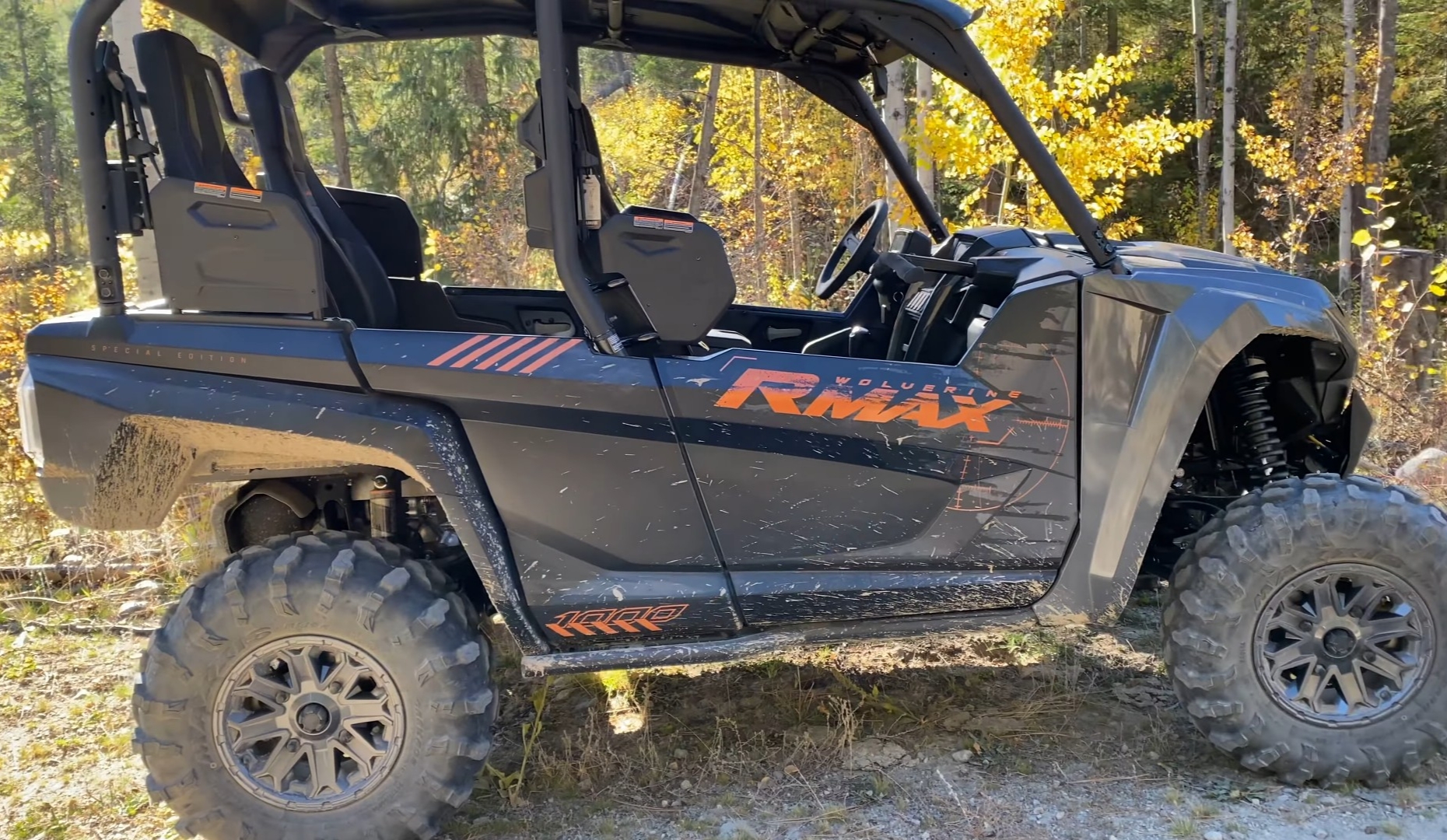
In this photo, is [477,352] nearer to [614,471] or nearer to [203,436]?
[614,471]

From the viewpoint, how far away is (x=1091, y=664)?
3.80m

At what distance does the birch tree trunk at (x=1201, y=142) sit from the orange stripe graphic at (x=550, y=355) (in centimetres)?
1927

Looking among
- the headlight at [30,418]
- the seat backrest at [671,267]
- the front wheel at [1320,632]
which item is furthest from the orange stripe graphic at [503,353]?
the front wheel at [1320,632]

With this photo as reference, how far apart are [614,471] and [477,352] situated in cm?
49

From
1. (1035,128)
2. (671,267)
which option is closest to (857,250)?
(671,267)

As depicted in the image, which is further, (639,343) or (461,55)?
(461,55)

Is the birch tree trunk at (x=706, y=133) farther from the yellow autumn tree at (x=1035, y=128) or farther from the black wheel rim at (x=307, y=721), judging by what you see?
the black wheel rim at (x=307, y=721)

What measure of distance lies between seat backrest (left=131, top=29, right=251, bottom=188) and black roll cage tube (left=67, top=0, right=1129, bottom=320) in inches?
5.1

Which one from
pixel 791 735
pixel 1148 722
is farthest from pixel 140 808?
pixel 1148 722

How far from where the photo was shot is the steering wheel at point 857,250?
389cm

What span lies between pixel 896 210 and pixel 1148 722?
4.01 m

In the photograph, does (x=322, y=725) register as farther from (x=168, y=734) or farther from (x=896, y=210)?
(x=896, y=210)

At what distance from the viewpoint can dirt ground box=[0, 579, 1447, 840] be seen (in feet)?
9.34

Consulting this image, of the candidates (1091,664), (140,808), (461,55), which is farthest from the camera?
(461,55)
